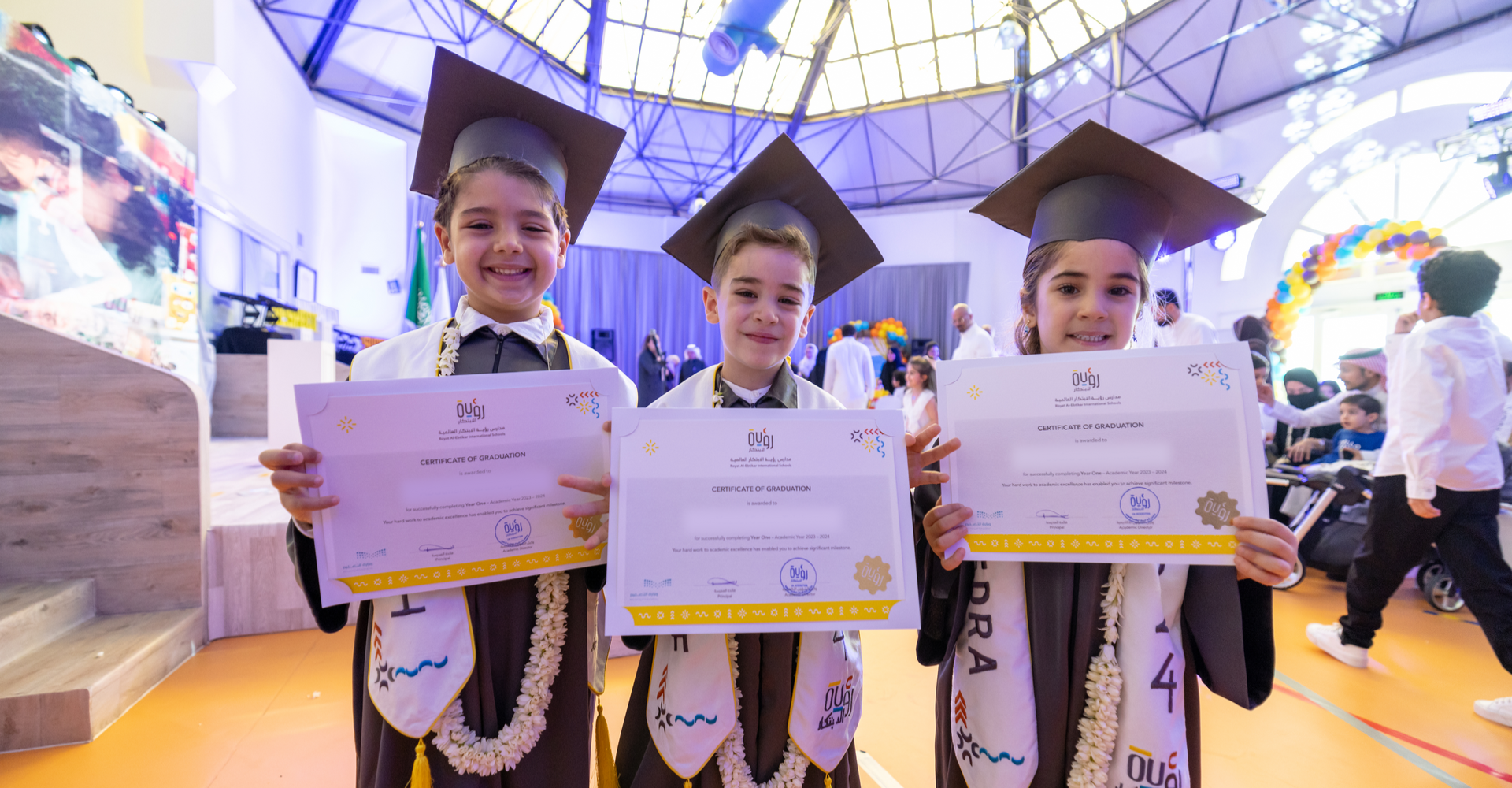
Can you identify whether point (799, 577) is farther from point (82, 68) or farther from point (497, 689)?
point (82, 68)

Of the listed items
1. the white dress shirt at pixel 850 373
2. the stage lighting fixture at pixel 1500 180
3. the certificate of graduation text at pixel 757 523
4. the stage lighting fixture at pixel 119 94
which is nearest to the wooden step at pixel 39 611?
the certificate of graduation text at pixel 757 523

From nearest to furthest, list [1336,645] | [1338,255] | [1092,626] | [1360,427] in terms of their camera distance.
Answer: [1092,626] < [1336,645] < [1360,427] < [1338,255]

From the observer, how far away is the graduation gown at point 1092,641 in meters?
1.09

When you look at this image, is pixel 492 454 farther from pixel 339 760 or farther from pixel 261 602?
pixel 261 602

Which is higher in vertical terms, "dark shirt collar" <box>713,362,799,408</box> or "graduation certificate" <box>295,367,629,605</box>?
"dark shirt collar" <box>713,362,799,408</box>

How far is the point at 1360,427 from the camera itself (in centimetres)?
426

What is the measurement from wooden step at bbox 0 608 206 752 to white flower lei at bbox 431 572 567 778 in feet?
6.60

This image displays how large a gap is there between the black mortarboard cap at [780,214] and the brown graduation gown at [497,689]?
0.58 metres

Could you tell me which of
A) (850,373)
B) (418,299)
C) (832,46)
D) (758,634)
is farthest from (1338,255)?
(418,299)

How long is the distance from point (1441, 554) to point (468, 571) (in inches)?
159

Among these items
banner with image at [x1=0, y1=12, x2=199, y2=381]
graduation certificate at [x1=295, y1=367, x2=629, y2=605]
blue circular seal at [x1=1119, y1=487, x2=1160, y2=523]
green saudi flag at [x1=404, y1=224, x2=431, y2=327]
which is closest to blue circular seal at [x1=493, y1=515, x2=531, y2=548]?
graduation certificate at [x1=295, y1=367, x2=629, y2=605]

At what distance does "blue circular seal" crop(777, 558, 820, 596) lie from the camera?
1.02m

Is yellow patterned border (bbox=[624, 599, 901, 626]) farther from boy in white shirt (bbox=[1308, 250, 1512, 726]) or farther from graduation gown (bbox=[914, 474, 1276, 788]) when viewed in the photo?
boy in white shirt (bbox=[1308, 250, 1512, 726])

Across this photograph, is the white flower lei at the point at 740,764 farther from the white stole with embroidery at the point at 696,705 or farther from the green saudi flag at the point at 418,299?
the green saudi flag at the point at 418,299
